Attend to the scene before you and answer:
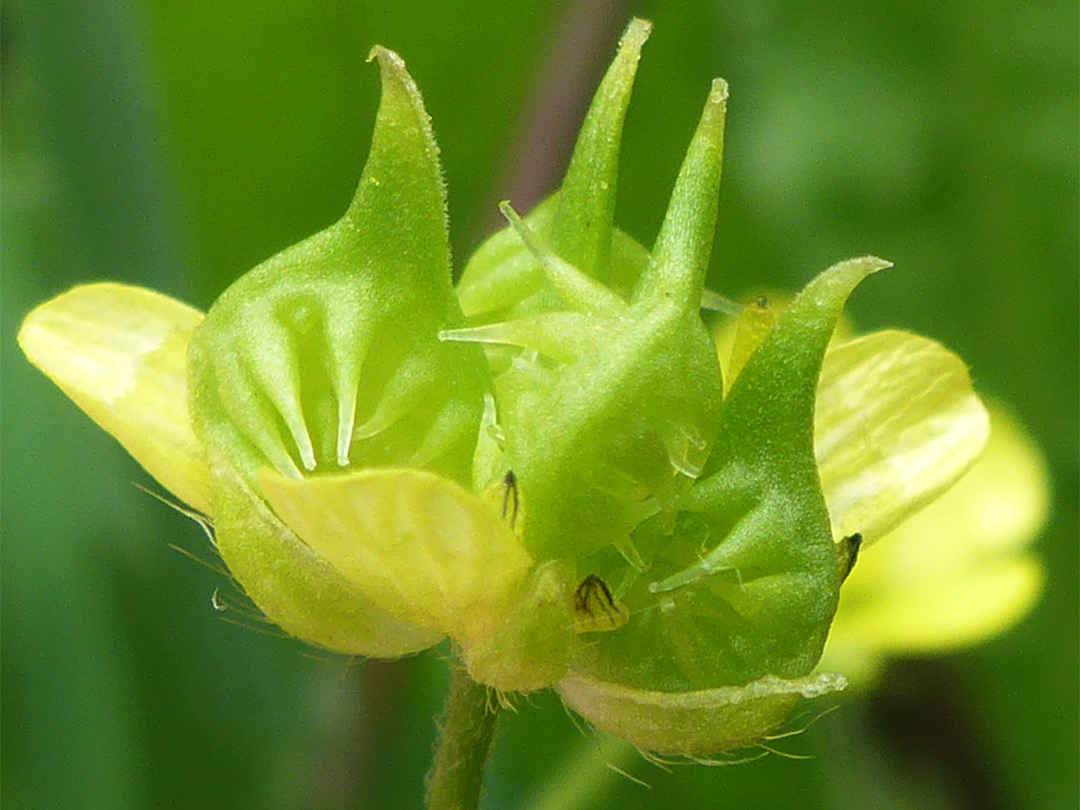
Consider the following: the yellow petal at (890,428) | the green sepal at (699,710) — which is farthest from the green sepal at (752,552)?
the yellow petal at (890,428)

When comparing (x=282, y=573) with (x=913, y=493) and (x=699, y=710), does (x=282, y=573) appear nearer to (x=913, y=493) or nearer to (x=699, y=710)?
(x=699, y=710)

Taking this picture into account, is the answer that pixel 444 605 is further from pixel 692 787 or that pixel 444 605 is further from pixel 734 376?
pixel 692 787

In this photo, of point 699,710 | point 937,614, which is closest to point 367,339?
point 699,710

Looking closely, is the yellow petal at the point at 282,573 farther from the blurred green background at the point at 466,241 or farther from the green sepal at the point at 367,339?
the blurred green background at the point at 466,241

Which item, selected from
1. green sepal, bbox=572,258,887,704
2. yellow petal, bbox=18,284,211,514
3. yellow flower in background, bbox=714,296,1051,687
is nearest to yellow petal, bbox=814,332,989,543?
yellow flower in background, bbox=714,296,1051,687

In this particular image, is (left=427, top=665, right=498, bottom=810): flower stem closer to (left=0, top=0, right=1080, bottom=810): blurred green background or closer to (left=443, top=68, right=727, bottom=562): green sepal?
(left=443, top=68, right=727, bottom=562): green sepal

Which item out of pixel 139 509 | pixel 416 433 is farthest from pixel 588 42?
pixel 416 433
